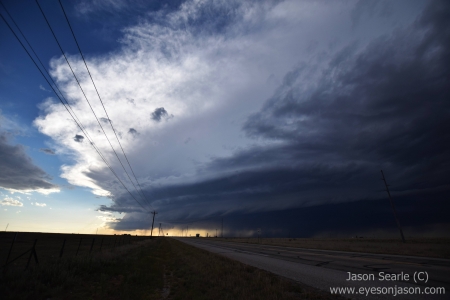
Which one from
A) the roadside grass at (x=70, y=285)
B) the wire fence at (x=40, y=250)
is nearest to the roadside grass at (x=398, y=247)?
the roadside grass at (x=70, y=285)

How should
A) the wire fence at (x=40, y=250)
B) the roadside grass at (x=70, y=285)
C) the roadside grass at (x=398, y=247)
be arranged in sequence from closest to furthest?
the roadside grass at (x=70, y=285) < the wire fence at (x=40, y=250) < the roadside grass at (x=398, y=247)

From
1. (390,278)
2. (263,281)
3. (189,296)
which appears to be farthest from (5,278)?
(390,278)

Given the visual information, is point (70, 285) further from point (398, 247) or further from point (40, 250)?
point (398, 247)

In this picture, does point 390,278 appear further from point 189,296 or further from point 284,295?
point 189,296

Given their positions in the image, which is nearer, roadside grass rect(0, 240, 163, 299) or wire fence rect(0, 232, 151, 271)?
roadside grass rect(0, 240, 163, 299)

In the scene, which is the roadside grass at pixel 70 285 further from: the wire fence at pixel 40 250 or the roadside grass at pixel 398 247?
the roadside grass at pixel 398 247

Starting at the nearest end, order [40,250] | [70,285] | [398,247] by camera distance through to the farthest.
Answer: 1. [70,285]
2. [398,247]
3. [40,250]

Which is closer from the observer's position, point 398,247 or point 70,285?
point 70,285

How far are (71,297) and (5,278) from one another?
10.7 ft

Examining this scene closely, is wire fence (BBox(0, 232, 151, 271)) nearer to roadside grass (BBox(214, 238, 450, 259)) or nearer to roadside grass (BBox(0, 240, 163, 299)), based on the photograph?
roadside grass (BBox(0, 240, 163, 299))

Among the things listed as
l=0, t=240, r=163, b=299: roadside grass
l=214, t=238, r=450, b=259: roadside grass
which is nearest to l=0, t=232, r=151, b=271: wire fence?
l=0, t=240, r=163, b=299: roadside grass

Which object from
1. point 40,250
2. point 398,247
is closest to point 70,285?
point 40,250

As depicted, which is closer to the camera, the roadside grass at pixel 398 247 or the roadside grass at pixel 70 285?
the roadside grass at pixel 70 285

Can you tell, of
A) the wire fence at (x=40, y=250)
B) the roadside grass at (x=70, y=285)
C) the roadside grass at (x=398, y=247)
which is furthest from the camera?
the roadside grass at (x=398, y=247)
